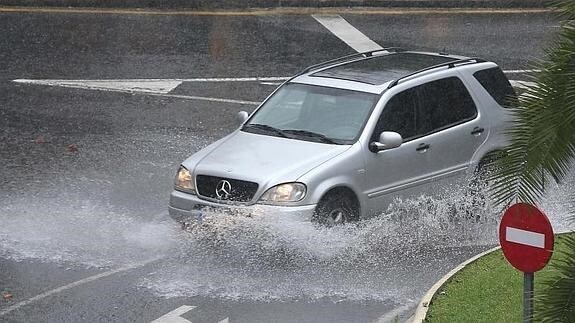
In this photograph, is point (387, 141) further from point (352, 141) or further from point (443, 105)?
point (443, 105)

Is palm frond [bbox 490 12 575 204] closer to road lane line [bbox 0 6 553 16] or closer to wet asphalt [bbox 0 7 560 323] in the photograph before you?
wet asphalt [bbox 0 7 560 323]

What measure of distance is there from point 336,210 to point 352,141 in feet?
2.54

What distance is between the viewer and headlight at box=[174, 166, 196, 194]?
11.5m

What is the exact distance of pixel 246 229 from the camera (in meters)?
11.2

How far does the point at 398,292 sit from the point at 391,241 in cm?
148

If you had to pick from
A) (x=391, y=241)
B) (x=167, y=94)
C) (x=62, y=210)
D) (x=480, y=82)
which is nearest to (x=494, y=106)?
(x=480, y=82)

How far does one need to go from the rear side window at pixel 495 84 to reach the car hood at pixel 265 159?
2.46m

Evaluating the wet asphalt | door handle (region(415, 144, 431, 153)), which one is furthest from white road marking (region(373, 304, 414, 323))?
door handle (region(415, 144, 431, 153))

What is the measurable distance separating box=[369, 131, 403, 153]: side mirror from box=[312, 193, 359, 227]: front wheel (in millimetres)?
610

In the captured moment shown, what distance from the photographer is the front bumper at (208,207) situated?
10969 millimetres

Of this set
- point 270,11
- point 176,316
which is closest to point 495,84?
point 176,316

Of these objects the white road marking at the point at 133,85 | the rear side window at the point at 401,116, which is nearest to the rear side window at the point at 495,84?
the rear side window at the point at 401,116

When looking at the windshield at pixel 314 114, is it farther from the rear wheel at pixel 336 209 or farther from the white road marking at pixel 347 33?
the white road marking at pixel 347 33

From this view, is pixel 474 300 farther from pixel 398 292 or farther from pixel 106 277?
pixel 106 277
